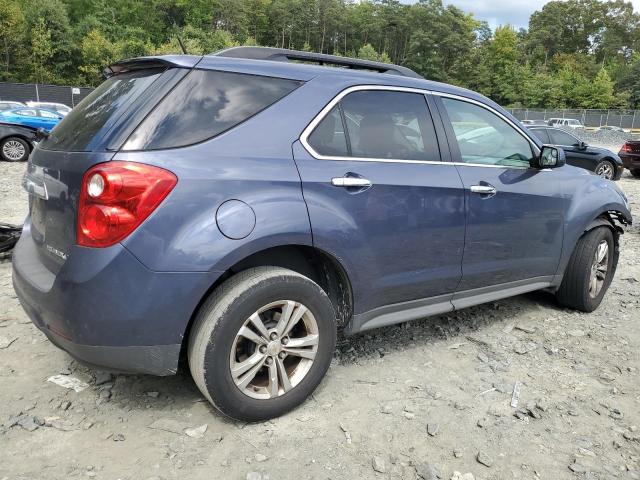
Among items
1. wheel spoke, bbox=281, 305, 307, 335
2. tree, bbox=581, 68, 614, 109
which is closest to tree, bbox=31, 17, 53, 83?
wheel spoke, bbox=281, 305, 307, 335

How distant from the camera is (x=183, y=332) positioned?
2408mm

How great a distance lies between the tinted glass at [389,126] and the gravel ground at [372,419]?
134 centimetres

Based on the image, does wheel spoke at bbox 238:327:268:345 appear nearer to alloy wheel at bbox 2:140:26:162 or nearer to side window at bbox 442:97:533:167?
side window at bbox 442:97:533:167

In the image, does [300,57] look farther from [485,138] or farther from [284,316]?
[284,316]

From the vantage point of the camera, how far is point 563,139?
14250mm

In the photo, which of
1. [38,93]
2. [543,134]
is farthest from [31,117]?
→ [38,93]


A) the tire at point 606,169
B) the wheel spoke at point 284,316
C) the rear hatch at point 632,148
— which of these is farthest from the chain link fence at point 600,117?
the wheel spoke at point 284,316

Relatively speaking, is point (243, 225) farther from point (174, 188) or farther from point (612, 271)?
point (612, 271)

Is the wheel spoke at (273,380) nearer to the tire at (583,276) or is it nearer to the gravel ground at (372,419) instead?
the gravel ground at (372,419)

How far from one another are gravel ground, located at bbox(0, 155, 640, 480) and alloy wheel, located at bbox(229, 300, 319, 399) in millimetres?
211

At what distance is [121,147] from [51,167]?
1.61 ft

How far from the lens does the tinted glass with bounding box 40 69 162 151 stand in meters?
2.50

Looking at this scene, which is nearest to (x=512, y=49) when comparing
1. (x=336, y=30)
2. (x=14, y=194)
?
(x=336, y=30)

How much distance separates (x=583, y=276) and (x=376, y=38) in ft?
405
